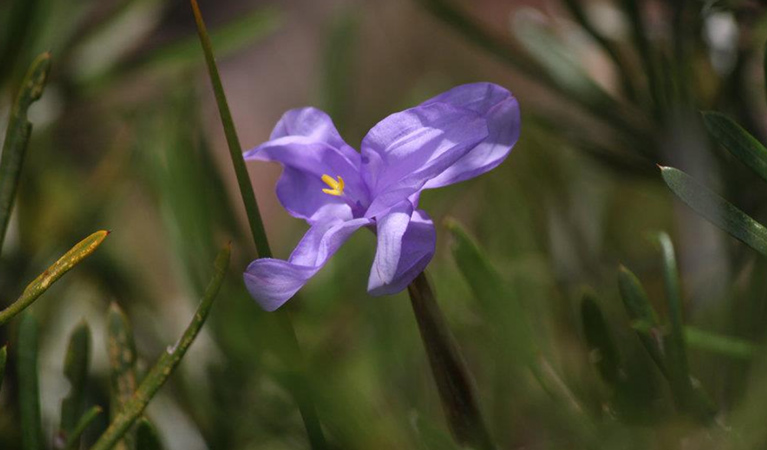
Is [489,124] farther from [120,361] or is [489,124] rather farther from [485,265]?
[120,361]

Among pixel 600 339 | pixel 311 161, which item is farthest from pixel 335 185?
pixel 600 339

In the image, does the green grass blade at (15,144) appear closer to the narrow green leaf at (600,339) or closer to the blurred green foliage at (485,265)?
the blurred green foliage at (485,265)

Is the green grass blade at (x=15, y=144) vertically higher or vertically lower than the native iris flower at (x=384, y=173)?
higher

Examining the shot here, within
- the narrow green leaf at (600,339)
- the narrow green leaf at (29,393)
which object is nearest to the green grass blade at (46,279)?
the narrow green leaf at (29,393)

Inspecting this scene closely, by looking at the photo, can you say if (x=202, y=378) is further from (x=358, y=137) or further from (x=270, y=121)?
(x=270, y=121)

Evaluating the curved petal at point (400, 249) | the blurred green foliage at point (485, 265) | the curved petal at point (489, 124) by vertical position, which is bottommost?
the blurred green foliage at point (485, 265)

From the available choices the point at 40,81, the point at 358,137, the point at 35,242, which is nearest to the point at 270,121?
the point at 358,137

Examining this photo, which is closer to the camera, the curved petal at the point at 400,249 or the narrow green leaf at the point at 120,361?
the curved petal at the point at 400,249

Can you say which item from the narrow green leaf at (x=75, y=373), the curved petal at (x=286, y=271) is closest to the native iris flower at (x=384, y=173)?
the curved petal at (x=286, y=271)
